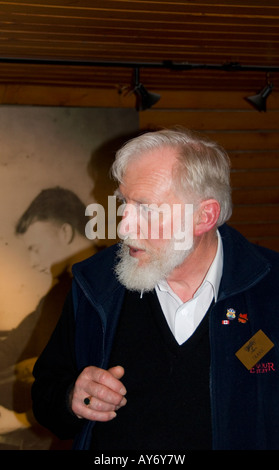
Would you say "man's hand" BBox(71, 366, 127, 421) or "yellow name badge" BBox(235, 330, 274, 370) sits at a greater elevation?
"yellow name badge" BBox(235, 330, 274, 370)

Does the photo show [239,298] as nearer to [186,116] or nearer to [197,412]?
[197,412]

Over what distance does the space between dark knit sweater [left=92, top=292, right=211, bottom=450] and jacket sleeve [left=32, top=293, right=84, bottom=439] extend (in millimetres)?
109

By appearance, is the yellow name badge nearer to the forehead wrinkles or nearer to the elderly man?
the elderly man

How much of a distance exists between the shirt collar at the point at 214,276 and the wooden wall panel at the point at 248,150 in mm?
3290

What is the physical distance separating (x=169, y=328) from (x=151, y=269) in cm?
20

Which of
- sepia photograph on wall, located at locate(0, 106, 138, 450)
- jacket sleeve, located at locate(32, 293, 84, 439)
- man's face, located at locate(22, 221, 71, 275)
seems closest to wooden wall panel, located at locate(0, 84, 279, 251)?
sepia photograph on wall, located at locate(0, 106, 138, 450)

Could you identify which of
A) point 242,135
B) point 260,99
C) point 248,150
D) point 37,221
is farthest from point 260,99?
point 37,221

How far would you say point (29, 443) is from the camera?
15.5 ft

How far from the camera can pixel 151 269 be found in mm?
1789

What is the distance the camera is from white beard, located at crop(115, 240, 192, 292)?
1.79 meters

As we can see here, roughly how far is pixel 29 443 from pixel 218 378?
358 centimetres

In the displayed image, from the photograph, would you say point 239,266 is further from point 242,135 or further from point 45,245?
point 242,135

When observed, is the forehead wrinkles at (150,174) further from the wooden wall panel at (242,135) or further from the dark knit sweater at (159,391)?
the wooden wall panel at (242,135)

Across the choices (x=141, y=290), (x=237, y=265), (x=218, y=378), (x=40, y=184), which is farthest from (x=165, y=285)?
(x=40, y=184)
